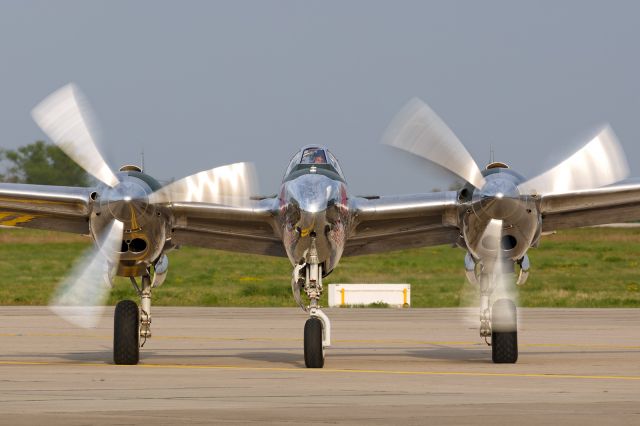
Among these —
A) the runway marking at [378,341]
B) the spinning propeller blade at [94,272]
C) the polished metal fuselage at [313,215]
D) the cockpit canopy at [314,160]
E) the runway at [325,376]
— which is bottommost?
the runway at [325,376]

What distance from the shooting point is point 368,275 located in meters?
61.1

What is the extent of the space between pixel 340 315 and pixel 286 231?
728 inches

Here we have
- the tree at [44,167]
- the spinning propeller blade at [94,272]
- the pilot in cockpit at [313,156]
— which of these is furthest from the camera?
the tree at [44,167]

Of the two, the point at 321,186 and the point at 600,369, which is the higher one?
the point at 321,186

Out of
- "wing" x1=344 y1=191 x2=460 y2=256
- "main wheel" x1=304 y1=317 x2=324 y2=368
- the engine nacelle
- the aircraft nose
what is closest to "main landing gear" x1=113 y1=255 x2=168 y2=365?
the engine nacelle

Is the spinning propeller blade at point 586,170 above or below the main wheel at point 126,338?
above

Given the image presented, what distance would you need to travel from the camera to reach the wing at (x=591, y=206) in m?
21.1

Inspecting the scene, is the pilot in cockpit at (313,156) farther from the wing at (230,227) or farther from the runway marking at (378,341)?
the runway marking at (378,341)

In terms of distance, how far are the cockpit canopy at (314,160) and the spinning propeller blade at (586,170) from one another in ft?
11.4

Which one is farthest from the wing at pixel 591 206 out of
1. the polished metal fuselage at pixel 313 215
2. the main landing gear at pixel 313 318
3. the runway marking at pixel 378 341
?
the runway marking at pixel 378 341

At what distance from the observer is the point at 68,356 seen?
78.5 ft

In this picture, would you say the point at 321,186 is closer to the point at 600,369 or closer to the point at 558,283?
the point at 600,369

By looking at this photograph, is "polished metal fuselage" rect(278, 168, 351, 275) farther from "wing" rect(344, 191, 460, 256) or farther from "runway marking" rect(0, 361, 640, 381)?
"runway marking" rect(0, 361, 640, 381)

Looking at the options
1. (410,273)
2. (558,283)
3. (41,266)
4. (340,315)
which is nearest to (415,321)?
(340,315)
